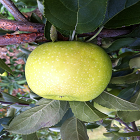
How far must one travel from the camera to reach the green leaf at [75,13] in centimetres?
25

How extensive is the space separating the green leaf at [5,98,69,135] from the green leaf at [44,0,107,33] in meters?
0.32

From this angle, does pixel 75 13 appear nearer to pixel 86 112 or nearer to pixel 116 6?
pixel 116 6

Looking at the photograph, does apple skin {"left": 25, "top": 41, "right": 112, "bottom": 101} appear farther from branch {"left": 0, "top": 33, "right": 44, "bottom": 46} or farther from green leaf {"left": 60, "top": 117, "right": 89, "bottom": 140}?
green leaf {"left": 60, "top": 117, "right": 89, "bottom": 140}

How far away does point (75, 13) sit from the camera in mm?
269

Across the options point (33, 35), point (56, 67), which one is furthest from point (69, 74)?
point (33, 35)

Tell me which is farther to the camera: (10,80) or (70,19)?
(10,80)

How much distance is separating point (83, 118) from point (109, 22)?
0.31 m

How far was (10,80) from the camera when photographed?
1484 mm

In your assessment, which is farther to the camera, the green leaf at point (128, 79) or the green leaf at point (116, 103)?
the green leaf at point (128, 79)

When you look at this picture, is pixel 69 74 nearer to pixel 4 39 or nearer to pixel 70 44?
pixel 70 44

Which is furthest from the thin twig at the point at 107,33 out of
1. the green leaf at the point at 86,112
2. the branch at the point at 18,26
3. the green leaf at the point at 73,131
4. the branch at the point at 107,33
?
the green leaf at the point at 73,131

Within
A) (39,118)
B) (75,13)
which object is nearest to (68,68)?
(75,13)

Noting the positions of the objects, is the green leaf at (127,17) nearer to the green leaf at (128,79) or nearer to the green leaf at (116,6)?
the green leaf at (116,6)

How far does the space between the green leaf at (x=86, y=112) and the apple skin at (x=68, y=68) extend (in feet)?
0.25
